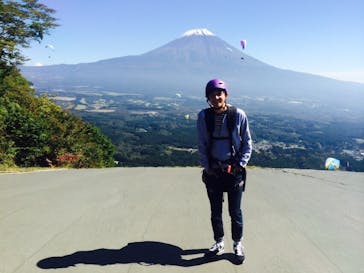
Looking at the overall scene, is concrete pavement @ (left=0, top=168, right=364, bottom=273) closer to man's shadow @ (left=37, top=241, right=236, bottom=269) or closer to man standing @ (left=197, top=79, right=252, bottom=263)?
man's shadow @ (left=37, top=241, right=236, bottom=269)

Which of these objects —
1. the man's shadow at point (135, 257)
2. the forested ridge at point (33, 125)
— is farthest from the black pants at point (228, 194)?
the forested ridge at point (33, 125)

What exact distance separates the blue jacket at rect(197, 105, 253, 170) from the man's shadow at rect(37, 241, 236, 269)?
0.92 meters

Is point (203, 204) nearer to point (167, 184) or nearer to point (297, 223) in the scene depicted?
point (297, 223)

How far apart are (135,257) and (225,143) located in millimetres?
1399

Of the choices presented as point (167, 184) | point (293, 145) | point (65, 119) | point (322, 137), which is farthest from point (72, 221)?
point (322, 137)

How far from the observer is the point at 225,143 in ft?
11.2

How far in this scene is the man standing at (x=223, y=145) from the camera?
11.0ft

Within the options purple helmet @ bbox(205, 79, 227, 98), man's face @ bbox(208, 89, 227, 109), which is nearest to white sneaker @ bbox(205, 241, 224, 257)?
man's face @ bbox(208, 89, 227, 109)

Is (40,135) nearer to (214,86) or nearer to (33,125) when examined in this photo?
(33,125)

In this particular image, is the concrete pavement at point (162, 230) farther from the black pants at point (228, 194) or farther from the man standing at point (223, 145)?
the man standing at point (223, 145)

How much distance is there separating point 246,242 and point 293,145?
9168cm

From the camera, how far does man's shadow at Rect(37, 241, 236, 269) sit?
351 centimetres

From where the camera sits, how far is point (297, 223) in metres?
4.85

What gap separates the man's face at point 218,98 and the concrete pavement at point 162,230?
1472 millimetres
